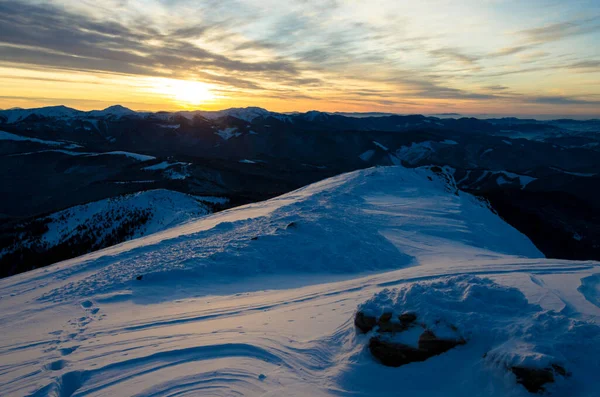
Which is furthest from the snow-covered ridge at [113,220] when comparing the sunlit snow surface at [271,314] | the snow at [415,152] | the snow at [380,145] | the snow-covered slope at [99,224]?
the snow at [380,145]

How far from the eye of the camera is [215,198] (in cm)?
4266

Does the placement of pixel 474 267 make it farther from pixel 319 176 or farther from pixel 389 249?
pixel 319 176

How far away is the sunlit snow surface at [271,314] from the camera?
5555mm

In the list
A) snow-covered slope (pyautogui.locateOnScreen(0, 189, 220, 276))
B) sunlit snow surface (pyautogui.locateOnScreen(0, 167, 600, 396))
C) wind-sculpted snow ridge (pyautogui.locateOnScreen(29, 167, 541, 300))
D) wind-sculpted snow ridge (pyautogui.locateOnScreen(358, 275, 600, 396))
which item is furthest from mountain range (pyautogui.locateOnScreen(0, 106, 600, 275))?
wind-sculpted snow ridge (pyautogui.locateOnScreen(358, 275, 600, 396))

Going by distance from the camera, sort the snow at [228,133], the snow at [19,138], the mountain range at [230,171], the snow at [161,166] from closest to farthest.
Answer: the mountain range at [230,171] → the snow at [161,166] → the snow at [19,138] → the snow at [228,133]

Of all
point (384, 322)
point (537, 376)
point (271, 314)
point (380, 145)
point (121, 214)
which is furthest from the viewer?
point (380, 145)

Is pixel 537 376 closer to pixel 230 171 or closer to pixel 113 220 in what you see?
pixel 113 220

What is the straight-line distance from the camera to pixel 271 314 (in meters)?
8.44

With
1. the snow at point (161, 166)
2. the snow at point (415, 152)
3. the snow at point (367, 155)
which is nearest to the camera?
the snow at point (161, 166)

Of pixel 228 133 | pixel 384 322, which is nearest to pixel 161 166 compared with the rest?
pixel 384 322

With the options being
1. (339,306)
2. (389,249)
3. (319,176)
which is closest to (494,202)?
(389,249)

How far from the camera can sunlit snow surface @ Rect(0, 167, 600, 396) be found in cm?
555

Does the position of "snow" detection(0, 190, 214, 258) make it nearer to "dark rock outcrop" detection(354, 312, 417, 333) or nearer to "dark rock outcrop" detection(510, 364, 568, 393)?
"dark rock outcrop" detection(354, 312, 417, 333)

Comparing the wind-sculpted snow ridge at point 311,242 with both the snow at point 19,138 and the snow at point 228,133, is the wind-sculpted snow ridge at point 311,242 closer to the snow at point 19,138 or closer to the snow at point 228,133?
the snow at point 19,138
